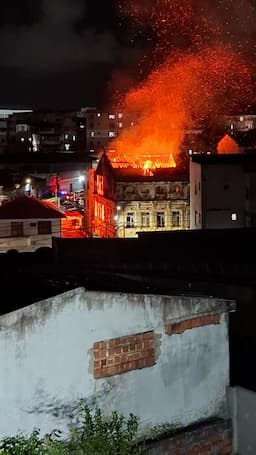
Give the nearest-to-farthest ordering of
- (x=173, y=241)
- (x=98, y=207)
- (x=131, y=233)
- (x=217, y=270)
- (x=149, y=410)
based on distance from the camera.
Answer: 1. (x=149, y=410)
2. (x=217, y=270)
3. (x=173, y=241)
4. (x=131, y=233)
5. (x=98, y=207)

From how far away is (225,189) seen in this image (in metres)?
27.4

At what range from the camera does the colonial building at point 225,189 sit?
27109 mm

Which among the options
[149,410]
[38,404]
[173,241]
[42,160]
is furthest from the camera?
[42,160]

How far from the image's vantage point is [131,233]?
30703 millimetres

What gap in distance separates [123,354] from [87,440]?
923 millimetres

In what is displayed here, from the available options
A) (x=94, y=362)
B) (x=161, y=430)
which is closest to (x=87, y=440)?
(x=94, y=362)

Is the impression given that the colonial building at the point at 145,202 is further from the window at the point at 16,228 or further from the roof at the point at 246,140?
the window at the point at 16,228

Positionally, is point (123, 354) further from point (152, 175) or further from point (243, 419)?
point (152, 175)

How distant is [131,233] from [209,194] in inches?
198

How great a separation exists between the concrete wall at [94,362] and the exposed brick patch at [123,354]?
44 mm

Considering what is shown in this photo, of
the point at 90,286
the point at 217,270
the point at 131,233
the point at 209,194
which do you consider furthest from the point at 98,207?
the point at 90,286

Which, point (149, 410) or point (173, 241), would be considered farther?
point (173, 241)

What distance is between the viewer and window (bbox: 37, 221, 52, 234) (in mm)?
23797

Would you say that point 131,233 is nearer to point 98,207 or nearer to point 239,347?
point 98,207
